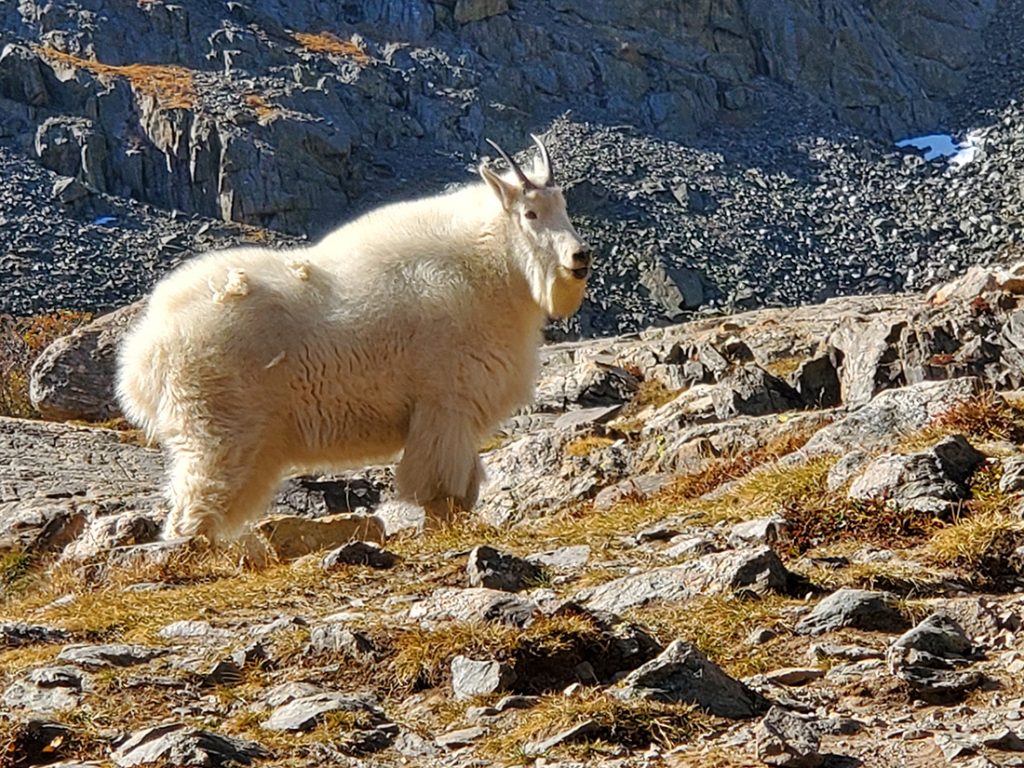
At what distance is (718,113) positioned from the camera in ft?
379

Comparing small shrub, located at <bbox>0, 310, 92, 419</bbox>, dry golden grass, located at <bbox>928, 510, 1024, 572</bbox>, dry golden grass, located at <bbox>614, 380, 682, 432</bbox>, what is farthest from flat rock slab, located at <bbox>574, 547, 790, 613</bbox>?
small shrub, located at <bbox>0, 310, 92, 419</bbox>

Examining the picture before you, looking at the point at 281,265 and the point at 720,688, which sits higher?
the point at 281,265

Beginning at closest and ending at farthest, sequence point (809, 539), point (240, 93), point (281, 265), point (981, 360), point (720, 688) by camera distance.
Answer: point (720, 688) → point (809, 539) → point (281, 265) → point (981, 360) → point (240, 93)

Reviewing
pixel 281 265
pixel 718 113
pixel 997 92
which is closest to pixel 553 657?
pixel 281 265

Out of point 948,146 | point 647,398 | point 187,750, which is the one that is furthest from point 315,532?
point 948,146

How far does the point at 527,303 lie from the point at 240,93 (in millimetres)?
98530

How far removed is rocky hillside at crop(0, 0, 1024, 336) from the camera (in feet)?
281

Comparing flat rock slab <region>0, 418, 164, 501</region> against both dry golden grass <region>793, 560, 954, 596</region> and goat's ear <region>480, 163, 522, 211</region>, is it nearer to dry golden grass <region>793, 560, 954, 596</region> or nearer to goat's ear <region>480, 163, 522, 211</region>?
goat's ear <region>480, 163, 522, 211</region>

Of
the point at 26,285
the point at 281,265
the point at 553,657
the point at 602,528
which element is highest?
the point at 281,265

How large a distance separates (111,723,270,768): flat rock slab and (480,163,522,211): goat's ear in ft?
23.1

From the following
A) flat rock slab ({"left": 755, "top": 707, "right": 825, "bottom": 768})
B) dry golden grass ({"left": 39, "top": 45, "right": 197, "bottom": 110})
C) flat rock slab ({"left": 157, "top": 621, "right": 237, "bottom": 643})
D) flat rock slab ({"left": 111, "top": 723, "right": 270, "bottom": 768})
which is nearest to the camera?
flat rock slab ({"left": 755, "top": 707, "right": 825, "bottom": 768})

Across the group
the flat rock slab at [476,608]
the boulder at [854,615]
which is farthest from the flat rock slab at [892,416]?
the flat rock slab at [476,608]

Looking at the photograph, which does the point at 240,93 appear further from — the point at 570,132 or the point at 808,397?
the point at 808,397

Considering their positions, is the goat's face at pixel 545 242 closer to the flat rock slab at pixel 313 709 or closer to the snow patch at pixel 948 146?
the flat rock slab at pixel 313 709
